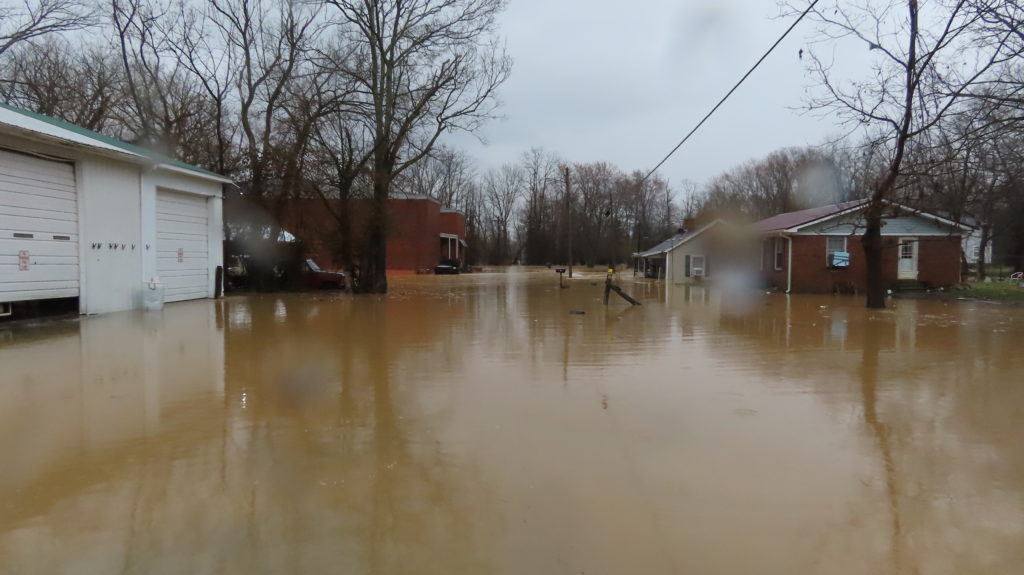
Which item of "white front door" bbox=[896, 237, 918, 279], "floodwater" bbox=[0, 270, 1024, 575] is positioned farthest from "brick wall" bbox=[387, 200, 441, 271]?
"floodwater" bbox=[0, 270, 1024, 575]

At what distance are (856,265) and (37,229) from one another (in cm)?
2770

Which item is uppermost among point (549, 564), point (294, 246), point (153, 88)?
point (153, 88)

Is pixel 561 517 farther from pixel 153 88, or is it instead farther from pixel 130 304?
pixel 153 88

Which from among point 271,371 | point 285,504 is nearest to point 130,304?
point 271,371

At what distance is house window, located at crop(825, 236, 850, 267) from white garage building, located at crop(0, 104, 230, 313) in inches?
936

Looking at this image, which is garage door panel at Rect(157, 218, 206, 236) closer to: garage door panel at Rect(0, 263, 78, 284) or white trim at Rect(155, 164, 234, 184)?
white trim at Rect(155, 164, 234, 184)

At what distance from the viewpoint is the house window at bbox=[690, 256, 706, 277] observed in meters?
37.4

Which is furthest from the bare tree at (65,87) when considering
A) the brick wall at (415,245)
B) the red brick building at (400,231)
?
the brick wall at (415,245)

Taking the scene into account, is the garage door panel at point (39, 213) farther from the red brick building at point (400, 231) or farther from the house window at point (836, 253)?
the house window at point (836, 253)

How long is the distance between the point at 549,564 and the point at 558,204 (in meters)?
84.8

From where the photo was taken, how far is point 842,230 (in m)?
26.1

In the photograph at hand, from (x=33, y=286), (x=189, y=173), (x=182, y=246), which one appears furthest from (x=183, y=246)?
(x=33, y=286)

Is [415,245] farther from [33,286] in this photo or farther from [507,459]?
[507,459]

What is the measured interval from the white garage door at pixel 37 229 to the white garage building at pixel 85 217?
0.02 meters
